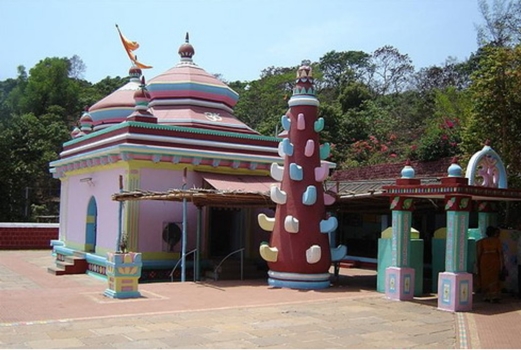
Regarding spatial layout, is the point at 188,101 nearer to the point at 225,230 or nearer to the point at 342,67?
the point at 225,230

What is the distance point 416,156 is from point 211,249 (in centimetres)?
1454

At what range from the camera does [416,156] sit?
28.2 m

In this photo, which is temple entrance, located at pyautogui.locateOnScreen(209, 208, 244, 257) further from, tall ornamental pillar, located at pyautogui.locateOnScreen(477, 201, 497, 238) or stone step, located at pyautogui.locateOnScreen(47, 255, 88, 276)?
tall ornamental pillar, located at pyautogui.locateOnScreen(477, 201, 497, 238)

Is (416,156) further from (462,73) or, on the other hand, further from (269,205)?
(462,73)

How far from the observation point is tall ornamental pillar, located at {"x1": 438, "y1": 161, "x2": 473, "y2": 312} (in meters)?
10.8

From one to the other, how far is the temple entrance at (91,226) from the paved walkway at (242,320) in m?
5.24

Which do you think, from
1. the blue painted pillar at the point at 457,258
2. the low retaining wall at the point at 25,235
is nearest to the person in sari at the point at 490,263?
the blue painted pillar at the point at 457,258

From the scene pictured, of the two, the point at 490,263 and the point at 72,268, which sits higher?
the point at 490,263

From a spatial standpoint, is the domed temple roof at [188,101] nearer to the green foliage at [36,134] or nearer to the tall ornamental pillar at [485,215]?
the tall ornamental pillar at [485,215]

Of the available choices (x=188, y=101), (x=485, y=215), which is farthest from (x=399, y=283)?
(x=188, y=101)

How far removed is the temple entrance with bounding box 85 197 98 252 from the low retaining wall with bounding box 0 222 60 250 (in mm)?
10585

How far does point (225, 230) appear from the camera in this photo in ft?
59.3

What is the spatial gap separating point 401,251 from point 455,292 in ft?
5.13

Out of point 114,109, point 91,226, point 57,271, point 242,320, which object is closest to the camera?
point 242,320
